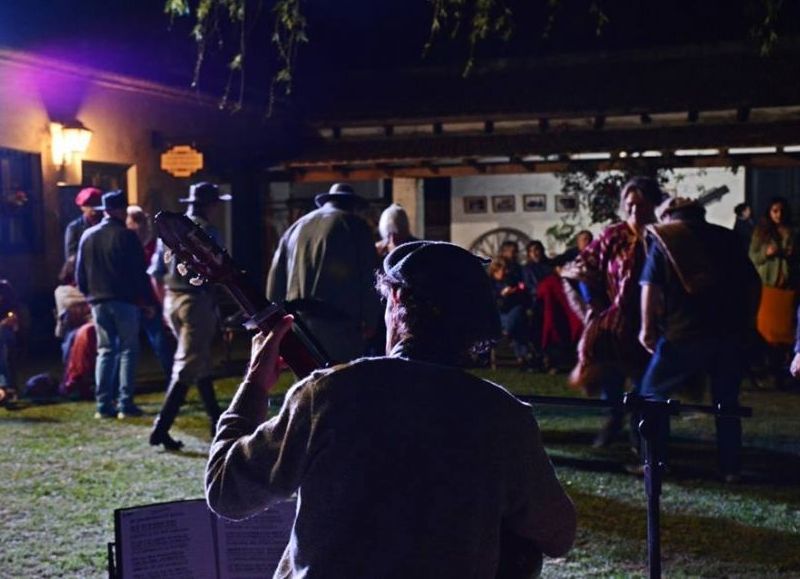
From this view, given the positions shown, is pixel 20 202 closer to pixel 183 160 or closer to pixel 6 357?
pixel 183 160

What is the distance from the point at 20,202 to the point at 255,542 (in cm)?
1063

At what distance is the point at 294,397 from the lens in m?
2.26

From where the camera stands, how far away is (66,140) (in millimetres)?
13648

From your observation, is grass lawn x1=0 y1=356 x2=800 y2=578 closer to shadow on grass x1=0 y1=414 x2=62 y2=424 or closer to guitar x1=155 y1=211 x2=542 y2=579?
shadow on grass x1=0 y1=414 x2=62 y2=424

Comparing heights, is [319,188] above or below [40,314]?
above

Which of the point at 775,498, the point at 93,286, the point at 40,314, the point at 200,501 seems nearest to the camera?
the point at 200,501

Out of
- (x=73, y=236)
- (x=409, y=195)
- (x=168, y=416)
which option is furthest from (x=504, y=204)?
(x=168, y=416)

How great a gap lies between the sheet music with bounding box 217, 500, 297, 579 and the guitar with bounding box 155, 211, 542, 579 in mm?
820

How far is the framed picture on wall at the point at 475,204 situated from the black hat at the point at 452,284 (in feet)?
58.2

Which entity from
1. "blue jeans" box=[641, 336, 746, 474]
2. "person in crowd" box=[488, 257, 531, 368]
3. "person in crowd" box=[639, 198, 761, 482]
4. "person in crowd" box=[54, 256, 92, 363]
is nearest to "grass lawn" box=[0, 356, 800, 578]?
"blue jeans" box=[641, 336, 746, 474]

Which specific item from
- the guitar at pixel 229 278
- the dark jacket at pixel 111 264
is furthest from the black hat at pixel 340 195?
the guitar at pixel 229 278

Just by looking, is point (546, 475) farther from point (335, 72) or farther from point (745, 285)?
point (335, 72)

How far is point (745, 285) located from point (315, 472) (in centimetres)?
494

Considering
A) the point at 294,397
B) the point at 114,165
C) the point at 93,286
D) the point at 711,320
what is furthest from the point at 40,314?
the point at 294,397
